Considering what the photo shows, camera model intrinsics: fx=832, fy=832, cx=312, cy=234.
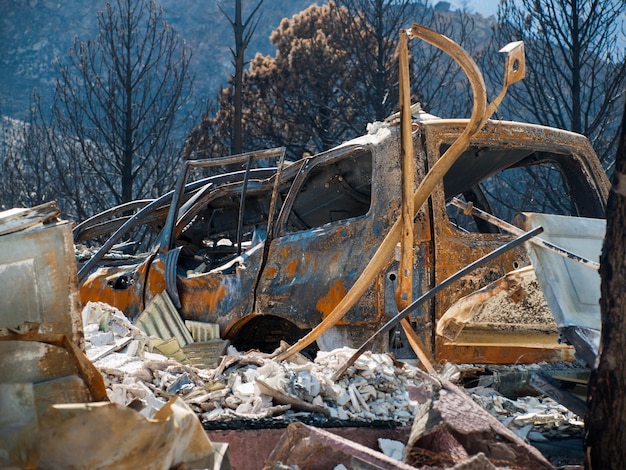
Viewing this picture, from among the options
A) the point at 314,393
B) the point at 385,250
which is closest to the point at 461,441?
the point at 314,393

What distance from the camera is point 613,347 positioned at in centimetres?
303

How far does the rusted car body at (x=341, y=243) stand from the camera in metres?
5.59

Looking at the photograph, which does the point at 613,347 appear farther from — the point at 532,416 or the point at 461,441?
the point at 532,416

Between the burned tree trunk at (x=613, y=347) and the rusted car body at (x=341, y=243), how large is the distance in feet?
5.93

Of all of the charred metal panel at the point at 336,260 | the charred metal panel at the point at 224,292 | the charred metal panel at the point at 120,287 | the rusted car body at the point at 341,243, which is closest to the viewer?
the rusted car body at the point at 341,243

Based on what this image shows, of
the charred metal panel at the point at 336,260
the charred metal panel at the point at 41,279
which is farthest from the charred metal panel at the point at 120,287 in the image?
the charred metal panel at the point at 41,279

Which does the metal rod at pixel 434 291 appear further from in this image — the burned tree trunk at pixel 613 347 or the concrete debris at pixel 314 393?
the burned tree trunk at pixel 613 347

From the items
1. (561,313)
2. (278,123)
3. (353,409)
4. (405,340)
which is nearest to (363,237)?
(405,340)

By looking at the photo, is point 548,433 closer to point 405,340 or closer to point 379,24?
point 405,340

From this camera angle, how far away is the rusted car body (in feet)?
18.3

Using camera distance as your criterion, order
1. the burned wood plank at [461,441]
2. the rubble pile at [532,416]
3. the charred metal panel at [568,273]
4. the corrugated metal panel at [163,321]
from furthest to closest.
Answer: the corrugated metal panel at [163,321] → the rubble pile at [532,416] → the charred metal panel at [568,273] → the burned wood plank at [461,441]

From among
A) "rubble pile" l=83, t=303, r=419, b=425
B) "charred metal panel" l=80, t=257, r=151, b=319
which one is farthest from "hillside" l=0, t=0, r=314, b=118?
"rubble pile" l=83, t=303, r=419, b=425

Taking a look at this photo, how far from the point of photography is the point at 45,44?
219 feet

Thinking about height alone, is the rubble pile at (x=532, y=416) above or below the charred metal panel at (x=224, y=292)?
below
